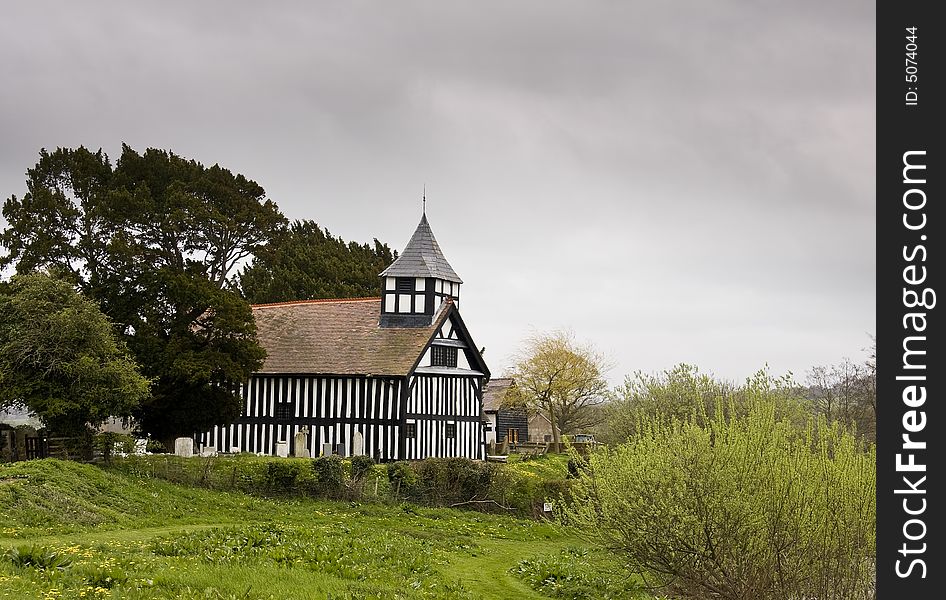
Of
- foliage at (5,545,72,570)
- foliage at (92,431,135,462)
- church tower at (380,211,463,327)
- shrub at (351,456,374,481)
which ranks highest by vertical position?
church tower at (380,211,463,327)

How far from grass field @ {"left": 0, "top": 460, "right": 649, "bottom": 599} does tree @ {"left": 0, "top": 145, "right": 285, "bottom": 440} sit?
624cm

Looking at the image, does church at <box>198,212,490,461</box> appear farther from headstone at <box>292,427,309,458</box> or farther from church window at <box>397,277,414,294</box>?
headstone at <box>292,427,309,458</box>

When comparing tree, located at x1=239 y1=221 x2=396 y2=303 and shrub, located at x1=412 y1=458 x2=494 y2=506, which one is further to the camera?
tree, located at x1=239 y1=221 x2=396 y2=303

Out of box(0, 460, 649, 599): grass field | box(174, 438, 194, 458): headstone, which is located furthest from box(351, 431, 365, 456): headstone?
box(0, 460, 649, 599): grass field

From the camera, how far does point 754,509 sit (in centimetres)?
1202

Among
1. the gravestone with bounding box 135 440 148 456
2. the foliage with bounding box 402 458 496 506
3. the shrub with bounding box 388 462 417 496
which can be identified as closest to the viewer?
the gravestone with bounding box 135 440 148 456

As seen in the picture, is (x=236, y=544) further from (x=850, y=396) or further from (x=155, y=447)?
(x=850, y=396)

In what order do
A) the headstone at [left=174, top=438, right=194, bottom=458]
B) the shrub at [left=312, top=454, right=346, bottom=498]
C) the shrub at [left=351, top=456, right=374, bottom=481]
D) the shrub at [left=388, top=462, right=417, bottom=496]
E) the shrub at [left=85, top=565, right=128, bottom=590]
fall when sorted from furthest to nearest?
the headstone at [left=174, top=438, right=194, bottom=458] → the shrub at [left=388, top=462, right=417, bottom=496] → the shrub at [left=351, top=456, right=374, bottom=481] → the shrub at [left=312, top=454, right=346, bottom=498] → the shrub at [left=85, top=565, right=128, bottom=590]

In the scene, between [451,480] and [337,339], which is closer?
[451,480]

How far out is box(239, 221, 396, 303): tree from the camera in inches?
2083

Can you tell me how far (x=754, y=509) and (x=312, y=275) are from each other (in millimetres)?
44686

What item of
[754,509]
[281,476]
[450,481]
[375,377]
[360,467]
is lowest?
[450,481]

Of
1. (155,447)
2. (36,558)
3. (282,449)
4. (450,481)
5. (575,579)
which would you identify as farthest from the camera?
(282,449)

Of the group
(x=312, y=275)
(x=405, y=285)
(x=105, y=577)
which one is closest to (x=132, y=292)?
(x=405, y=285)
